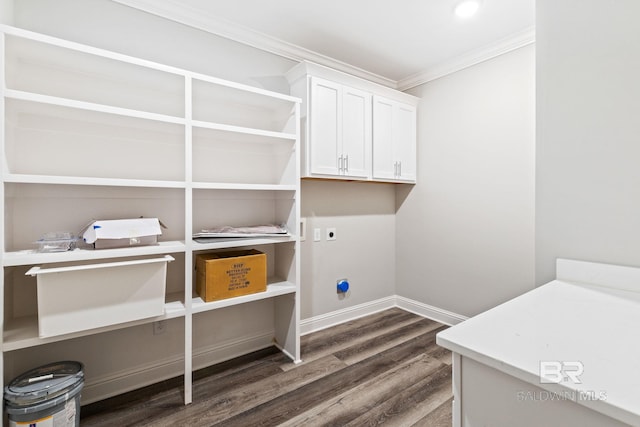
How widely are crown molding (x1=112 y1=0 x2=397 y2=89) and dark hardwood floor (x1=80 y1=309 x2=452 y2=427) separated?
2.40m

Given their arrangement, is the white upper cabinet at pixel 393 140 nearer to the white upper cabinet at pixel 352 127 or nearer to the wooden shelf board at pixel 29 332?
the white upper cabinet at pixel 352 127

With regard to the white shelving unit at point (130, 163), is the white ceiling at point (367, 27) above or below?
above

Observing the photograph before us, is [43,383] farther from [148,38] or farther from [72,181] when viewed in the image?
[148,38]

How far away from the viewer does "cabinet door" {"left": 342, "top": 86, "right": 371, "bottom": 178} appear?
258cm

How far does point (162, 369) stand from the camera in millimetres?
2047

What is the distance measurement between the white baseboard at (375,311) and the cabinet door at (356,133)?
4.32 feet

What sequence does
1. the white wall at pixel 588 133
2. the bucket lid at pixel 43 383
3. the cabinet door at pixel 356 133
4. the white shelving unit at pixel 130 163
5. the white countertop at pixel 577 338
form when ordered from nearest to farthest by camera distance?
the white countertop at pixel 577 338 < the white wall at pixel 588 133 < the bucket lid at pixel 43 383 < the white shelving unit at pixel 130 163 < the cabinet door at pixel 356 133

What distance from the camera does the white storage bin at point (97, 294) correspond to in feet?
4.60

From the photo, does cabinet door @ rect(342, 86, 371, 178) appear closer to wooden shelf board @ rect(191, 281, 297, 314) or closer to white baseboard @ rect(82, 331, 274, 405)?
wooden shelf board @ rect(191, 281, 297, 314)

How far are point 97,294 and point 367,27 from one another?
2.41 meters

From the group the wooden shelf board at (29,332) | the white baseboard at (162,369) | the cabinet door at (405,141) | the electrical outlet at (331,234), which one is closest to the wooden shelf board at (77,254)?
the wooden shelf board at (29,332)

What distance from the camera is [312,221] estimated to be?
2.75 meters

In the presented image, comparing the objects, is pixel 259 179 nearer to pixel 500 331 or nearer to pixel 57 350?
pixel 57 350

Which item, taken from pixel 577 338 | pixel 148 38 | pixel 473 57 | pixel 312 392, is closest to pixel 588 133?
pixel 577 338
